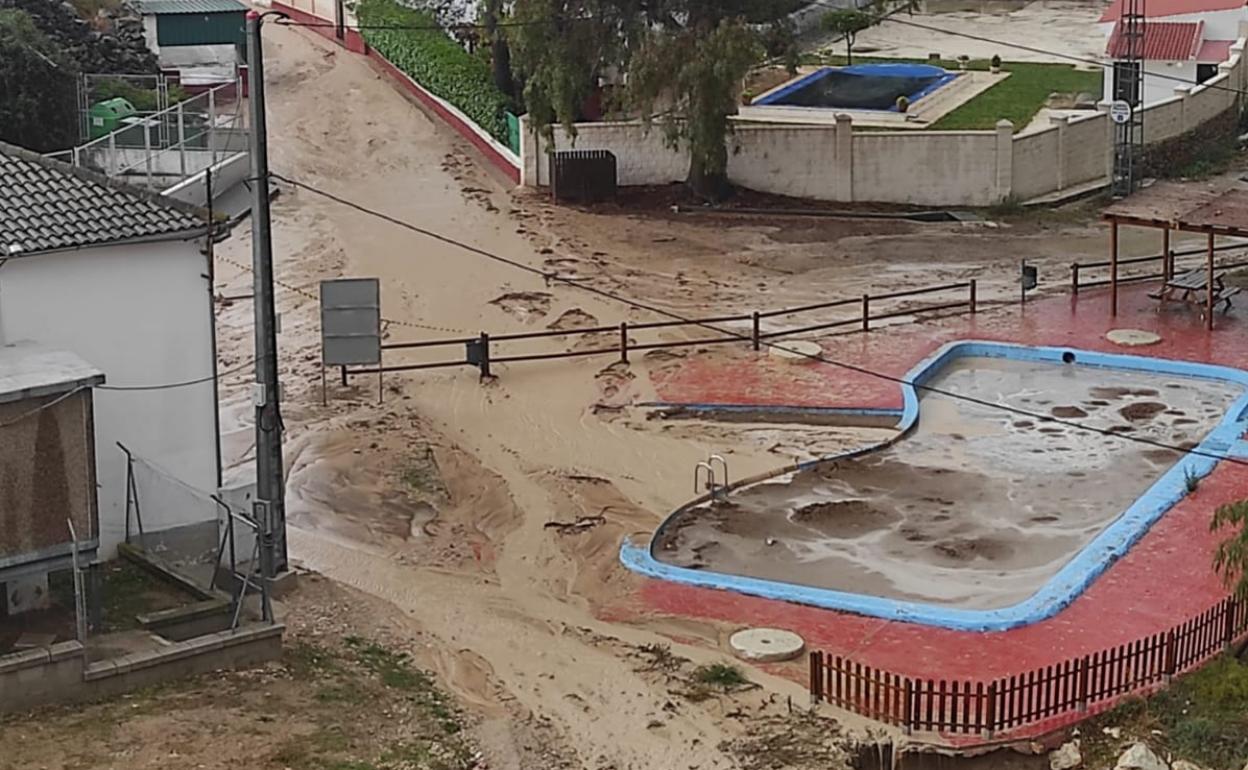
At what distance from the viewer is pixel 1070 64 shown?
54.9 metres

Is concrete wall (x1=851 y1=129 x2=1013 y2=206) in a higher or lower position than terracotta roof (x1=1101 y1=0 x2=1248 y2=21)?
lower

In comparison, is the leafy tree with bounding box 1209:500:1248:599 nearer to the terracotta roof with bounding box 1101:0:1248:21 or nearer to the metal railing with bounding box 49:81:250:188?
the metal railing with bounding box 49:81:250:188

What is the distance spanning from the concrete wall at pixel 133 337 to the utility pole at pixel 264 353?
78 centimetres

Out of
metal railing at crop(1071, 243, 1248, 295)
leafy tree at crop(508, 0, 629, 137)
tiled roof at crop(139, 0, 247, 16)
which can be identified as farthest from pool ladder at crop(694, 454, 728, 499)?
tiled roof at crop(139, 0, 247, 16)

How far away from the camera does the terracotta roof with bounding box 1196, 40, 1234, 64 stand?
47219 mm

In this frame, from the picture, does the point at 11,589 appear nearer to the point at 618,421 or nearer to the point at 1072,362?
the point at 618,421

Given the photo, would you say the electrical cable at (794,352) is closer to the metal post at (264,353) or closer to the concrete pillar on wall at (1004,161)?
the concrete pillar on wall at (1004,161)

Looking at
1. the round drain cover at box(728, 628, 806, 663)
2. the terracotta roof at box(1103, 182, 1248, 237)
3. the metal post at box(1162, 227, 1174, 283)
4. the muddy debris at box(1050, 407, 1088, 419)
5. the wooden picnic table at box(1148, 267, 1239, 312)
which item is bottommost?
the round drain cover at box(728, 628, 806, 663)

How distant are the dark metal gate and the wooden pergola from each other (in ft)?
39.0

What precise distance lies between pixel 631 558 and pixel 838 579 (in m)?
2.43

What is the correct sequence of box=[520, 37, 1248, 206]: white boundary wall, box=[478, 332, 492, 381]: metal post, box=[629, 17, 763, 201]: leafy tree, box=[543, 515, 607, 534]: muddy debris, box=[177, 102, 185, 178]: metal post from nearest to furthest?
box=[543, 515, 607, 534]: muddy debris, box=[478, 332, 492, 381]: metal post, box=[177, 102, 185, 178]: metal post, box=[629, 17, 763, 201]: leafy tree, box=[520, 37, 1248, 206]: white boundary wall

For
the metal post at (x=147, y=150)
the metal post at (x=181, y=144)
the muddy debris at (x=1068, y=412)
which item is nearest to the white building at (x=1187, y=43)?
the muddy debris at (x=1068, y=412)

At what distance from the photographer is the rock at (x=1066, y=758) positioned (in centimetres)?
1662

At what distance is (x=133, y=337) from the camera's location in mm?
20828
